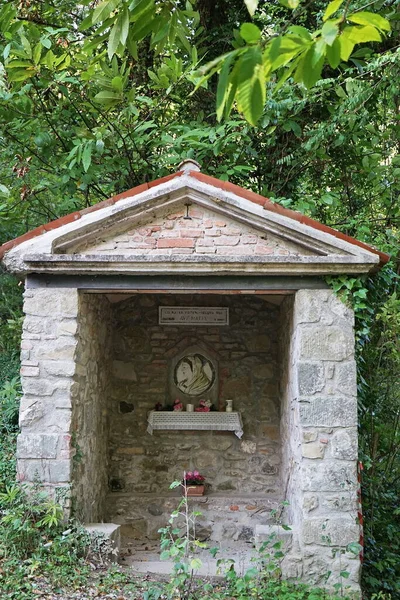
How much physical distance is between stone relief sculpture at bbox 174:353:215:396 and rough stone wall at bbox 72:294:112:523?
840 mm

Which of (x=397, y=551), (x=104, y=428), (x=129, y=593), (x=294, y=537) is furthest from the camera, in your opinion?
(x=104, y=428)

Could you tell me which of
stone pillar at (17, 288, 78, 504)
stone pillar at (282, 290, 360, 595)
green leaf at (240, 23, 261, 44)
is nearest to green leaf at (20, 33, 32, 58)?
stone pillar at (17, 288, 78, 504)

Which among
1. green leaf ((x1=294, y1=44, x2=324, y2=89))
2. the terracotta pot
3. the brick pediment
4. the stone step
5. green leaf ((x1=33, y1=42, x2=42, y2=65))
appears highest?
green leaf ((x1=33, y1=42, x2=42, y2=65))

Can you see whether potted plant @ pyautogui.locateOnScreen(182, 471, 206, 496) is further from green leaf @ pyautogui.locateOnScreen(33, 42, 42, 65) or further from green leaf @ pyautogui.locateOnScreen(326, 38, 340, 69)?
green leaf @ pyautogui.locateOnScreen(326, 38, 340, 69)

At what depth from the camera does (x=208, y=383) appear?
21.9 feet

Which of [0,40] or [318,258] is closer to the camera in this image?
[318,258]

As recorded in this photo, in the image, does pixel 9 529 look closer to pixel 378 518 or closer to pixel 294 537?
pixel 294 537

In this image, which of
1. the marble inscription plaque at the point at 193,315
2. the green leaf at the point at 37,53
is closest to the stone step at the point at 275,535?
the marble inscription plaque at the point at 193,315

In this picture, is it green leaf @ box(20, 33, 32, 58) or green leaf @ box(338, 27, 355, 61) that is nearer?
green leaf @ box(338, 27, 355, 61)

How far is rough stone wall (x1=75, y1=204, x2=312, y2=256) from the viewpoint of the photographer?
4.88 meters

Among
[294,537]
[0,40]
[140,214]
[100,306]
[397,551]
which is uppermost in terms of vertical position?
[0,40]

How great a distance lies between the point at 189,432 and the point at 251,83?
549 cm

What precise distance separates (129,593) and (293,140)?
5.77 m

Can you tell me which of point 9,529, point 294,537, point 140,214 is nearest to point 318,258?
point 140,214
